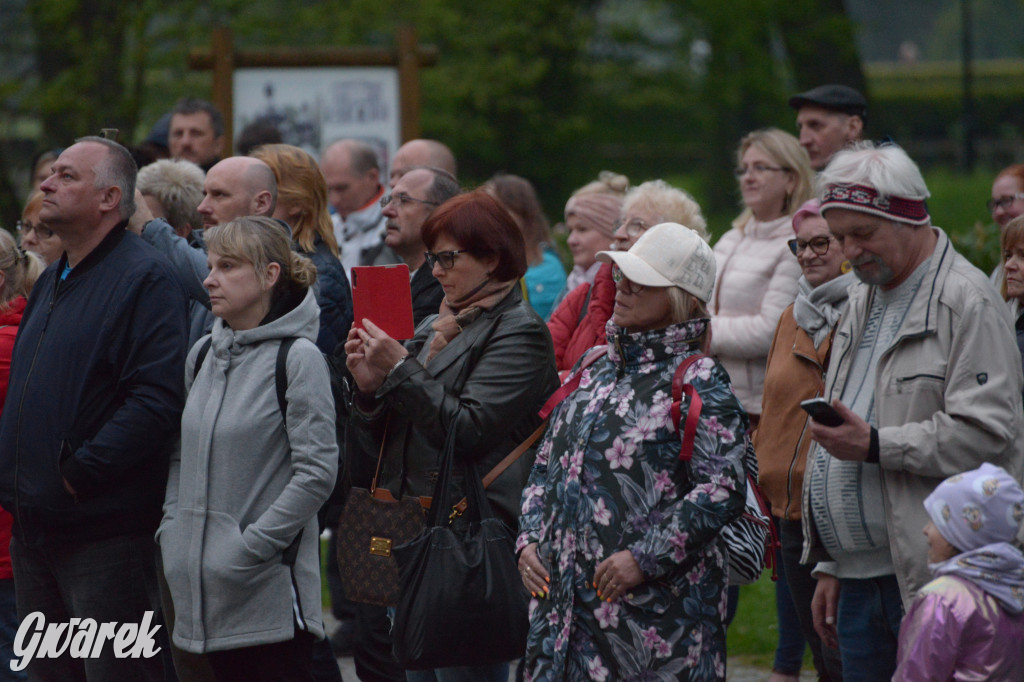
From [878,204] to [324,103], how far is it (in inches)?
267

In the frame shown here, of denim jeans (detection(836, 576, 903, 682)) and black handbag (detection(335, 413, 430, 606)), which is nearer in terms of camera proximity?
denim jeans (detection(836, 576, 903, 682))

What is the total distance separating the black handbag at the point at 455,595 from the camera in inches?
153

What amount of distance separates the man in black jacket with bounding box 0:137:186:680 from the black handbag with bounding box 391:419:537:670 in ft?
3.81

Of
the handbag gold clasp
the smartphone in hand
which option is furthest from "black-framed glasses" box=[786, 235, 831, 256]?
the handbag gold clasp

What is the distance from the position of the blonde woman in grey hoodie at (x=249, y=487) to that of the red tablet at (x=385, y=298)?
28 centimetres

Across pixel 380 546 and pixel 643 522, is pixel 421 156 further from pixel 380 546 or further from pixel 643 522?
pixel 643 522

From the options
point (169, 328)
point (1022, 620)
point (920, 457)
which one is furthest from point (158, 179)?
point (1022, 620)

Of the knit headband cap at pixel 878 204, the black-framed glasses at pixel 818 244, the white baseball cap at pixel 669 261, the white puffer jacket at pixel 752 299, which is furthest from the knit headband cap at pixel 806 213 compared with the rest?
the knit headband cap at pixel 878 204

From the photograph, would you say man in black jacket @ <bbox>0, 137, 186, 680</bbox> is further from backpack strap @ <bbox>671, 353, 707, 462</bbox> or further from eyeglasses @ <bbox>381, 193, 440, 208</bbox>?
backpack strap @ <bbox>671, 353, 707, 462</bbox>

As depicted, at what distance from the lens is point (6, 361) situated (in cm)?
537

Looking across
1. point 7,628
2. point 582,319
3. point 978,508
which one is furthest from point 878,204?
point 7,628

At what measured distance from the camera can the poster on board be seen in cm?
Answer: 971

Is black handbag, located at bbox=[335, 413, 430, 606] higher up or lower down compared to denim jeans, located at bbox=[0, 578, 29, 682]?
higher up

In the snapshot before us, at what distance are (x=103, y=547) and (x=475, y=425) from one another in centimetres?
150
